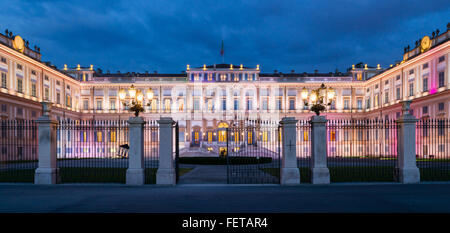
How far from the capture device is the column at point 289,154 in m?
10.7

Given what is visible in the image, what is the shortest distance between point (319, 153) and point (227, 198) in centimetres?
399

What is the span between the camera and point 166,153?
10.7 meters

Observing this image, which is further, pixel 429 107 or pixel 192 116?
pixel 192 116

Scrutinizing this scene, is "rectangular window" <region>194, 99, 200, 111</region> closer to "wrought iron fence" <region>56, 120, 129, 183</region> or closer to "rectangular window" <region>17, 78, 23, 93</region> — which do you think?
"wrought iron fence" <region>56, 120, 129, 183</region>

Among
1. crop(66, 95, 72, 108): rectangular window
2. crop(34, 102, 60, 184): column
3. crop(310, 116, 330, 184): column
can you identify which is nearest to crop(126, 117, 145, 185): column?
crop(34, 102, 60, 184): column

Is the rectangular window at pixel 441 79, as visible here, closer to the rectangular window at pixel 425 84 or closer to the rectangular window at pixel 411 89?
the rectangular window at pixel 425 84

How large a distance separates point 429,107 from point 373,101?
1465cm

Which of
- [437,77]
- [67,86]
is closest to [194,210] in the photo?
[437,77]

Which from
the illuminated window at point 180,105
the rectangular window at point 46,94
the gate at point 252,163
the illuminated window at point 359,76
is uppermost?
the illuminated window at point 359,76

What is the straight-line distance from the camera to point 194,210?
6891 millimetres

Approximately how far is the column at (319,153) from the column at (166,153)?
4708 mm

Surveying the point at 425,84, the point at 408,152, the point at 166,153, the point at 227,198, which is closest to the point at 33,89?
the point at 166,153

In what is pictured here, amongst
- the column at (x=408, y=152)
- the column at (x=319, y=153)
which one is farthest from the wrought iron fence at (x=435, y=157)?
the column at (x=319, y=153)
